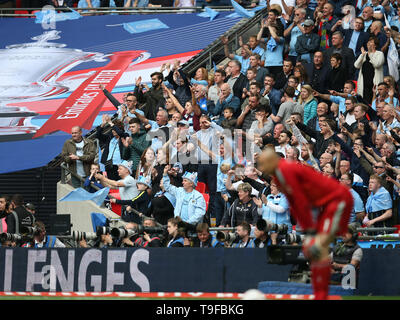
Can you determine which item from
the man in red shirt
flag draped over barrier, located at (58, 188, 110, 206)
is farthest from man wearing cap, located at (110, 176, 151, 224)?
the man in red shirt

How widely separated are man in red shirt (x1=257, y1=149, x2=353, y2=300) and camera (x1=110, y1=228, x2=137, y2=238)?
19.8 ft

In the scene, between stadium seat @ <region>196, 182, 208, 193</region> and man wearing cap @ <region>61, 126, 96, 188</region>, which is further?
man wearing cap @ <region>61, 126, 96, 188</region>

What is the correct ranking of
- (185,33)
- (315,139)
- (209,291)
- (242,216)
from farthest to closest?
(185,33), (315,139), (242,216), (209,291)

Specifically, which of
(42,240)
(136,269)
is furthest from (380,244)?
(42,240)

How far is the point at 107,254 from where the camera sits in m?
12.6

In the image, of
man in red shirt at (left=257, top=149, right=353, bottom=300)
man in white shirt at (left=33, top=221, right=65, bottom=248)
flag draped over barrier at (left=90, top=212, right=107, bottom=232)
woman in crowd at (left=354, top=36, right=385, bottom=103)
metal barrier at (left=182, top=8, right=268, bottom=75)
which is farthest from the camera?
metal barrier at (left=182, top=8, right=268, bottom=75)

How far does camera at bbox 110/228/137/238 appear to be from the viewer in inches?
502

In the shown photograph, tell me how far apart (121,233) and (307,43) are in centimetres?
715

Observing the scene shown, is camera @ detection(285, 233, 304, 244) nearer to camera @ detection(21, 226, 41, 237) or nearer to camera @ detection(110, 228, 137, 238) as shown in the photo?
camera @ detection(110, 228, 137, 238)

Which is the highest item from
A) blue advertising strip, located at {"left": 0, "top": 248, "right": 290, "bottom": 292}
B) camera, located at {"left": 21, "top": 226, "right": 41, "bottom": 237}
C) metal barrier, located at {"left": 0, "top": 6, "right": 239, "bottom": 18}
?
metal barrier, located at {"left": 0, "top": 6, "right": 239, "bottom": 18}

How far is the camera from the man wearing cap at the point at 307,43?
18.0m
